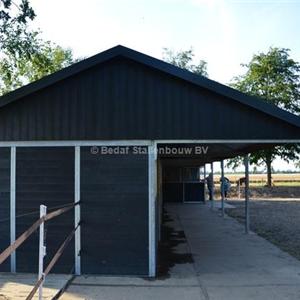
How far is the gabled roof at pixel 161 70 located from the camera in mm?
8180

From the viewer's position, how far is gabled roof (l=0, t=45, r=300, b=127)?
322 inches

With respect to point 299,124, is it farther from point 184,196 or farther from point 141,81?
point 184,196

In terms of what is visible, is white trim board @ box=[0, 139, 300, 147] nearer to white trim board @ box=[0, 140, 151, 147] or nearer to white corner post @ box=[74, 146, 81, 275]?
white trim board @ box=[0, 140, 151, 147]

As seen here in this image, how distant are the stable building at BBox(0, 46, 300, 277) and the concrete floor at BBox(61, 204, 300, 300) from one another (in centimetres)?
66

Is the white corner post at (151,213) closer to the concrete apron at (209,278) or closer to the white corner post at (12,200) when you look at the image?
the concrete apron at (209,278)

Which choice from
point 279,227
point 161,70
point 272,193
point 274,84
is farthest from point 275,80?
point 161,70

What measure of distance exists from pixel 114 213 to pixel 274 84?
35310 mm

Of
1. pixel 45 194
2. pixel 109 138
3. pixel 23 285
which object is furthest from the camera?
pixel 45 194

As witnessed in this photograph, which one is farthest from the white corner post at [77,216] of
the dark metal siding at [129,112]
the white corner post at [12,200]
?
the white corner post at [12,200]

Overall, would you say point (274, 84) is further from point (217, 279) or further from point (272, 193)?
point (217, 279)

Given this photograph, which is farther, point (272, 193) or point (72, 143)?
point (272, 193)

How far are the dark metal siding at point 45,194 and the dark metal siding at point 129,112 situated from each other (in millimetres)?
355

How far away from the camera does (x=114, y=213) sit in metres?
8.56

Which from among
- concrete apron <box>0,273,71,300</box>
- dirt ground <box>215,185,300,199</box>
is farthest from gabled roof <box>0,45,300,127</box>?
dirt ground <box>215,185,300,199</box>
